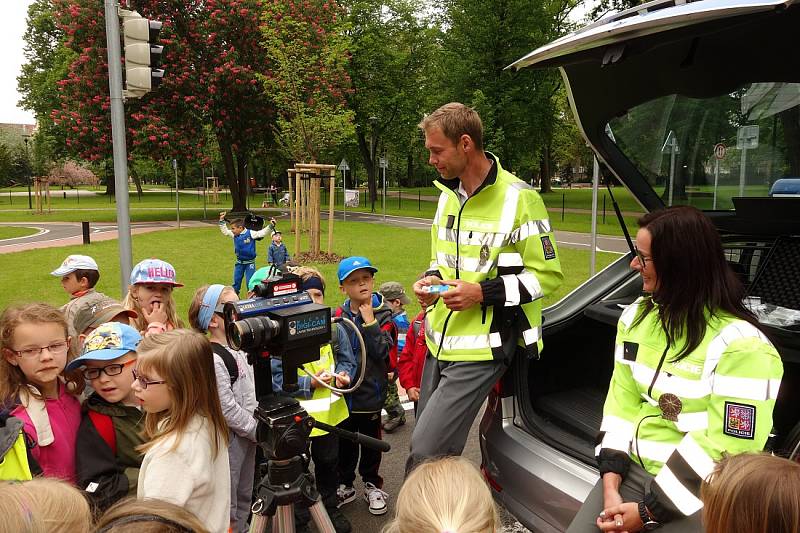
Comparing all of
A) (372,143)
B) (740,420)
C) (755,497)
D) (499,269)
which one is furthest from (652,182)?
(372,143)

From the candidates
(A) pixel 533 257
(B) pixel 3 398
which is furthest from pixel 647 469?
(B) pixel 3 398

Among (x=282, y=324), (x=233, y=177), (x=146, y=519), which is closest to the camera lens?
(x=146, y=519)

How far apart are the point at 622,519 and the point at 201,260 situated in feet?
46.4

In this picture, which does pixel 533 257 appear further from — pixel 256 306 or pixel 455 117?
pixel 256 306

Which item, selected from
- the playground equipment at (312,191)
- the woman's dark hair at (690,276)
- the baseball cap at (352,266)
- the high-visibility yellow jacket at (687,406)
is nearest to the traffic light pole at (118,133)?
the baseball cap at (352,266)

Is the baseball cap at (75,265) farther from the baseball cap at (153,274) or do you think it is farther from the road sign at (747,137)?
the road sign at (747,137)

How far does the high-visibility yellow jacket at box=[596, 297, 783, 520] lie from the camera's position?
1.75 m

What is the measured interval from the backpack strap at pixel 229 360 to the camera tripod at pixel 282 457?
3.32ft

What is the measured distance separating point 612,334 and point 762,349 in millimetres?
1695

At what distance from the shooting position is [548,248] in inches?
110

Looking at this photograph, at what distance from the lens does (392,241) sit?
61.9 feet

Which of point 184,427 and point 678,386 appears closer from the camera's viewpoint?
point 678,386

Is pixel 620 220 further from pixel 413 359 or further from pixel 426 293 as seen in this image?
pixel 413 359

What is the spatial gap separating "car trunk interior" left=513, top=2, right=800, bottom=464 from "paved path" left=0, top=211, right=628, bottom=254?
33.2 feet
